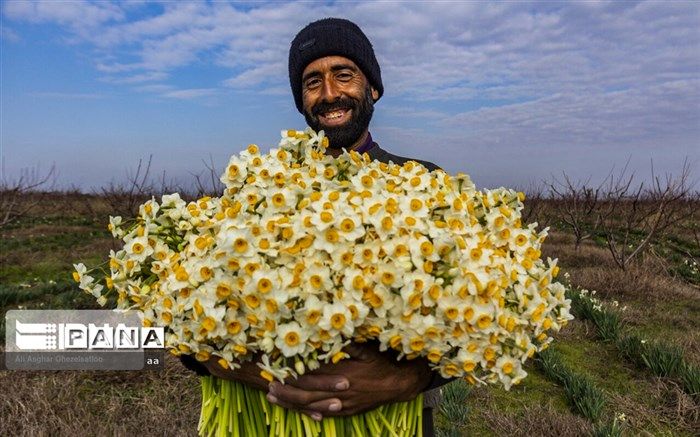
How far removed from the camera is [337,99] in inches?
104

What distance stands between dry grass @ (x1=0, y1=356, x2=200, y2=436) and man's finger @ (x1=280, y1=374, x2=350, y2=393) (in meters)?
3.39

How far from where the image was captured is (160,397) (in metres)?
5.28

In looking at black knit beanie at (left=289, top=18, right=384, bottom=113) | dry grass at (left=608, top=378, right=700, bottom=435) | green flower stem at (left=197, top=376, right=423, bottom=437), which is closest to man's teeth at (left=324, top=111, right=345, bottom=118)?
black knit beanie at (left=289, top=18, right=384, bottom=113)

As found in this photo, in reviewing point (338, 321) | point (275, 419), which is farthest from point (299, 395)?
point (338, 321)

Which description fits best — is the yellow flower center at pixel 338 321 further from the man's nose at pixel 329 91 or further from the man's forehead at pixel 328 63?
the man's forehead at pixel 328 63

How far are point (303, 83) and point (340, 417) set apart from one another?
1.75 meters

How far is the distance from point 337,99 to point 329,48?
334 millimetres

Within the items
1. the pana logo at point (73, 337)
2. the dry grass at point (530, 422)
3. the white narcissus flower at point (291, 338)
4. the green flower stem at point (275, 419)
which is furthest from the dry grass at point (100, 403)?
the white narcissus flower at point (291, 338)

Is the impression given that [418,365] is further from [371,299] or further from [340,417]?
[371,299]

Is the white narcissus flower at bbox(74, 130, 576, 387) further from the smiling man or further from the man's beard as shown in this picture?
the man's beard

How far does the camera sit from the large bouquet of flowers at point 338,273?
4.55ft

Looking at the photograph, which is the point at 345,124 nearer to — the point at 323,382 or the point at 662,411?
the point at 323,382

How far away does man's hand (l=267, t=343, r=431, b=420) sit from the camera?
157 centimetres

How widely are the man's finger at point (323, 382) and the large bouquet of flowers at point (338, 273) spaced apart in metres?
0.04
